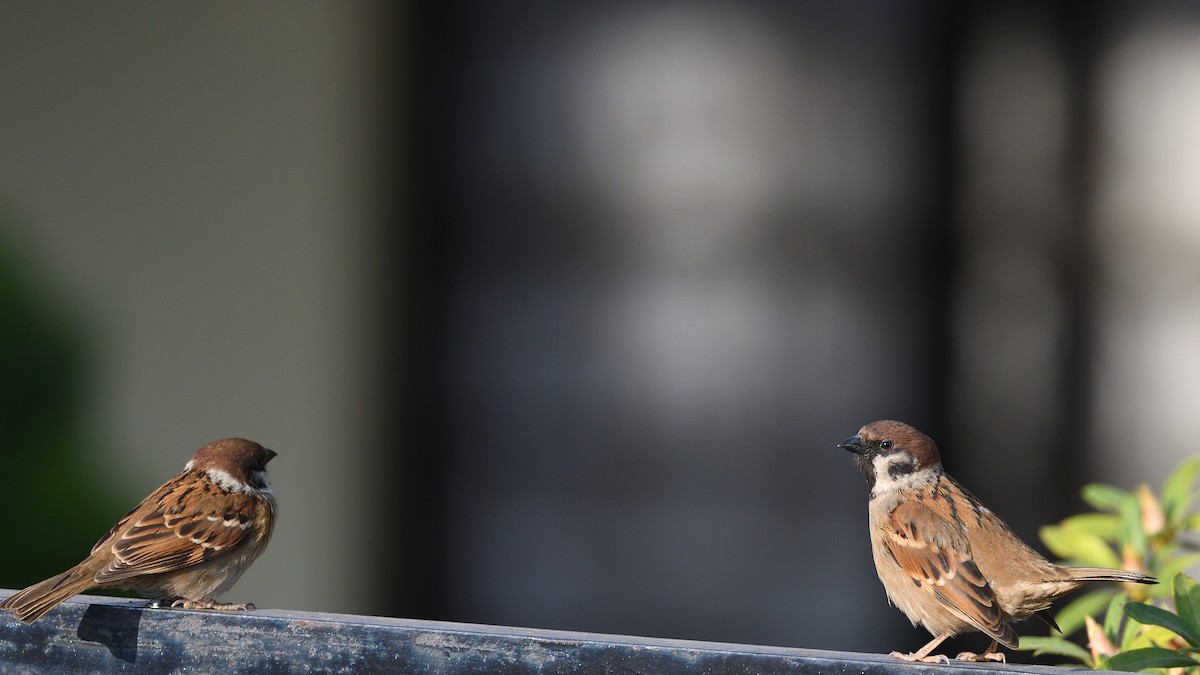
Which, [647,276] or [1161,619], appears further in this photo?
[647,276]

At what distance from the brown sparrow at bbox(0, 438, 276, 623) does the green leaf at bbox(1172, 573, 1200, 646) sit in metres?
1.43

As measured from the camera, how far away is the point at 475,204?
438 cm

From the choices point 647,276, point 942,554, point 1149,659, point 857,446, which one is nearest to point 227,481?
point 857,446

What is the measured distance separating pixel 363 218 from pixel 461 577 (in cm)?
126

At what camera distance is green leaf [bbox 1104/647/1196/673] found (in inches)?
61.2

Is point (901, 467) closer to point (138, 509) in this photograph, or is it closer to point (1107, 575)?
point (1107, 575)

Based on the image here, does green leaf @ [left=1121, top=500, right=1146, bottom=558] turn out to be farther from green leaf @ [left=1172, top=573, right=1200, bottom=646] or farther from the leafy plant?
green leaf @ [left=1172, top=573, right=1200, bottom=646]

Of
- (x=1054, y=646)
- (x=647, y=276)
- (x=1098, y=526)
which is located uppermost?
(x=647, y=276)

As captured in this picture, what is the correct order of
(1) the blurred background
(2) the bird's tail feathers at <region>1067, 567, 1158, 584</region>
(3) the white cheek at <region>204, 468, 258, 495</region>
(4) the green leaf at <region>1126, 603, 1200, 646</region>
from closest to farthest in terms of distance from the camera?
(4) the green leaf at <region>1126, 603, 1200, 646</region> < (2) the bird's tail feathers at <region>1067, 567, 1158, 584</region> < (3) the white cheek at <region>204, 468, 258, 495</region> < (1) the blurred background

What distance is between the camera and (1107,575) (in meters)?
1.87

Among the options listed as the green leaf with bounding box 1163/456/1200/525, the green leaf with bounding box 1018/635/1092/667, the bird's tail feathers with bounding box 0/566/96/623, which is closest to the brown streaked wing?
the bird's tail feathers with bounding box 0/566/96/623

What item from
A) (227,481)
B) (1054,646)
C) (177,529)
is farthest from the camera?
(227,481)

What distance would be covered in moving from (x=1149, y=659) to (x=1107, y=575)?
1.02 feet

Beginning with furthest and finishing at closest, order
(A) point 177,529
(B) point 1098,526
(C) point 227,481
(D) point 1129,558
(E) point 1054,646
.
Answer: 1. (C) point 227,481
2. (A) point 177,529
3. (B) point 1098,526
4. (D) point 1129,558
5. (E) point 1054,646
